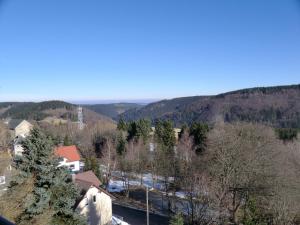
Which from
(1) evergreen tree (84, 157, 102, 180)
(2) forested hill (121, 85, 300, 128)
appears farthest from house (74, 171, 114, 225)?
(2) forested hill (121, 85, 300, 128)

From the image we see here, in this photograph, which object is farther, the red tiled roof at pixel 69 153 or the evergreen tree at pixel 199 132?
the evergreen tree at pixel 199 132

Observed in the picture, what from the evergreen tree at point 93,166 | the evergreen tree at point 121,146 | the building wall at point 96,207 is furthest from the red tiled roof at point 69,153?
the building wall at point 96,207

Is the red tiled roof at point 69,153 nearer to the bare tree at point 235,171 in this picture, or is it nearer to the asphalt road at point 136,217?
the asphalt road at point 136,217

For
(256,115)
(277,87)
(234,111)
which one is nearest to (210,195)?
(256,115)

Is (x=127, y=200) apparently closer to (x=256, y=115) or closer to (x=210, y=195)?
(x=210, y=195)

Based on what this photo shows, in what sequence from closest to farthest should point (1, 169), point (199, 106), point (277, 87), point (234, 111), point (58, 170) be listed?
point (58, 170), point (1, 169), point (234, 111), point (277, 87), point (199, 106)

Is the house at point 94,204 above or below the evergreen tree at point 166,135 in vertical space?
below

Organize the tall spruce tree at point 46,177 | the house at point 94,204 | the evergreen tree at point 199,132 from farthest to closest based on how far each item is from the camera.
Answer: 1. the evergreen tree at point 199,132
2. the house at point 94,204
3. the tall spruce tree at point 46,177
